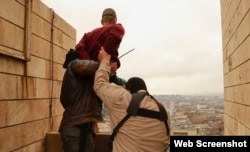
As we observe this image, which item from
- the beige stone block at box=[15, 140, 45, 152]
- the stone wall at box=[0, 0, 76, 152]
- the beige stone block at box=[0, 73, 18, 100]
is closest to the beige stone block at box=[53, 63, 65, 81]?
the stone wall at box=[0, 0, 76, 152]

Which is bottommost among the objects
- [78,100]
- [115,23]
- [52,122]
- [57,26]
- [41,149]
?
[41,149]

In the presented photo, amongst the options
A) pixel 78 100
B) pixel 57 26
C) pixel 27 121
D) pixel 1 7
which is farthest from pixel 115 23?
pixel 57 26

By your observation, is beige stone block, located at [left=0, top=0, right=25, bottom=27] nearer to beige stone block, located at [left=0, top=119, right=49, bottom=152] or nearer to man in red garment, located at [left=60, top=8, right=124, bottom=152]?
man in red garment, located at [left=60, top=8, right=124, bottom=152]

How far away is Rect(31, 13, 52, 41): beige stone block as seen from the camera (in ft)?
13.8

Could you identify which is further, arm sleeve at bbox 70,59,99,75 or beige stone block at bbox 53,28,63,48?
beige stone block at bbox 53,28,63,48

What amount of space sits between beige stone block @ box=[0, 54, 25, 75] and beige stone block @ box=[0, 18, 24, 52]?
0.47 feet

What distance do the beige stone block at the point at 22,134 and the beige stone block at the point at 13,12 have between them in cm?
119

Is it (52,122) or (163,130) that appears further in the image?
(52,122)

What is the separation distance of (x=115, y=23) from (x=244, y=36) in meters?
1.90

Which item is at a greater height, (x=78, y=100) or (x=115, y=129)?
(x=78, y=100)

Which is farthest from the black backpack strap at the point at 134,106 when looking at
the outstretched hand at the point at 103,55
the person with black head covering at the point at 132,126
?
the outstretched hand at the point at 103,55

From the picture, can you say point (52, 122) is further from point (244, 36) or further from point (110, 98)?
point (244, 36)

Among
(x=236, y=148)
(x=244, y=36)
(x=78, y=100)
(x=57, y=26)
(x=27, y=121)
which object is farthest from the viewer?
(x=57, y=26)

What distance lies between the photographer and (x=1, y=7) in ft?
10.5
